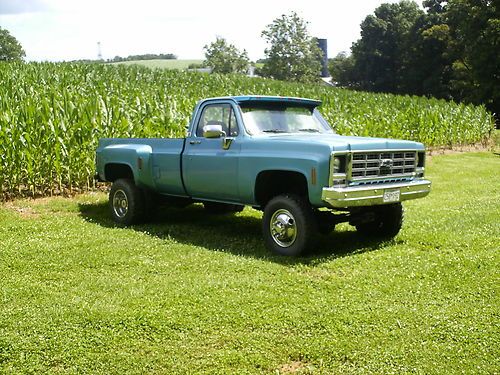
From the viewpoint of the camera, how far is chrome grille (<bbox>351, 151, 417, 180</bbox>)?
24.1 feet

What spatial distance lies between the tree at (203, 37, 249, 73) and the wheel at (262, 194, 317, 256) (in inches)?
3740

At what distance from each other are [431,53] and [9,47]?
73.8m

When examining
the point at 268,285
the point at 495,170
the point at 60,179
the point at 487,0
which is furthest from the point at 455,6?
the point at 268,285

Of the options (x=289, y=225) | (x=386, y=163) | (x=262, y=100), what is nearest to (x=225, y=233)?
(x=289, y=225)

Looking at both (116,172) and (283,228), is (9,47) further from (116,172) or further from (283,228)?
(283,228)

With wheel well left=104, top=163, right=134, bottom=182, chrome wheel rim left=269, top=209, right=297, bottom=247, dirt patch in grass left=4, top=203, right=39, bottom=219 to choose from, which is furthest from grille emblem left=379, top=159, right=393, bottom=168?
dirt patch in grass left=4, top=203, right=39, bottom=219

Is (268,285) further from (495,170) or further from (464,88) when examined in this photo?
(464,88)

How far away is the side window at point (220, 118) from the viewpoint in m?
8.48

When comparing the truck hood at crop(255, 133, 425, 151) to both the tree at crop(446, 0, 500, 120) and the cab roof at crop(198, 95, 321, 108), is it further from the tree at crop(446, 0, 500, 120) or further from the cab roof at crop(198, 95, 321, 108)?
the tree at crop(446, 0, 500, 120)

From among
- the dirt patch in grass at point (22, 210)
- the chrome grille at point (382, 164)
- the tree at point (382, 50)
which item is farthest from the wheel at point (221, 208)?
the tree at point (382, 50)

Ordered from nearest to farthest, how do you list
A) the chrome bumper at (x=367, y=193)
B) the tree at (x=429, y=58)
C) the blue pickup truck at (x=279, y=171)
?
the chrome bumper at (x=367, y=193) → the blue pickup truck at (x=279, y=171) → the tree at (x=429, y=58)

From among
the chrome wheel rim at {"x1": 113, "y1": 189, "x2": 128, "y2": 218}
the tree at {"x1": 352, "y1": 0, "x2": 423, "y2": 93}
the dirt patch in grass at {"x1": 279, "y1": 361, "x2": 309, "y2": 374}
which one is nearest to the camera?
the dirt patch in grass at {"x1": 279, "y1": 361, "x2": 309, "y2": 374}

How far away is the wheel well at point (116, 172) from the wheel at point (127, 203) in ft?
0.80

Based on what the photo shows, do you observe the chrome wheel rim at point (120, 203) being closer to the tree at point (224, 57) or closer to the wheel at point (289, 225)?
the wheel at point (289, 225)
